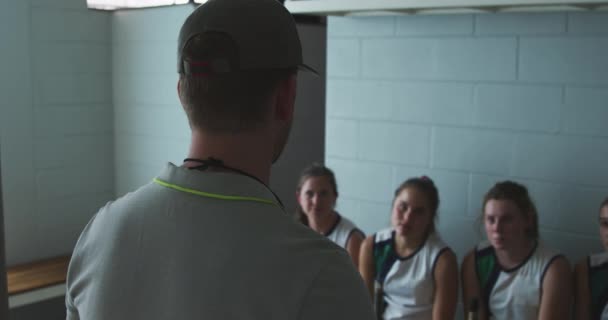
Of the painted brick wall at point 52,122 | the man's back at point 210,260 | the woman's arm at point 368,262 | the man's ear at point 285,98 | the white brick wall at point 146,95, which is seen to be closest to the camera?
the man's back at point 210,260

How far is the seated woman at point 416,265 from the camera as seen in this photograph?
2.67 m

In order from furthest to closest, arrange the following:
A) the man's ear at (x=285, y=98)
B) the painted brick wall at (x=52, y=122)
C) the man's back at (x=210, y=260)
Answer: the painted brick wall at (x=52, y=122), the man's ear at (x=285, y=98), the man's back at (x=210, y=260)

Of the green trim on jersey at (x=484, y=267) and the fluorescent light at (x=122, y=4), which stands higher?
the fluorescent light at (x=122, y=4)

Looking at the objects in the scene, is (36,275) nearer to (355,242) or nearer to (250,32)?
(355,242)

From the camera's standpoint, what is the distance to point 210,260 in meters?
0.77

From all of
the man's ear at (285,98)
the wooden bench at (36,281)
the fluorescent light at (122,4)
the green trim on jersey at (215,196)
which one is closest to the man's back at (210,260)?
the green trim on jersey at (215,196)

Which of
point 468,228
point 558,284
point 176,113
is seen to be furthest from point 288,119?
point 176,113

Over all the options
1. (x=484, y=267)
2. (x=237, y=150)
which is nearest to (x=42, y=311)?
(x=484, y=267)

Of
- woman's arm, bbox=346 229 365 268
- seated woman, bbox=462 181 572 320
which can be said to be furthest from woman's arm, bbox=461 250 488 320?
woman's arm, bbox=346 229 365 268

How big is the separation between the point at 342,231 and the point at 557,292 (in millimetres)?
983

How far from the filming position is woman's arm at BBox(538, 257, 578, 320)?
243 centimetres

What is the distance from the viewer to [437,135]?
112 inches

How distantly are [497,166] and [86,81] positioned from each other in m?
2.65

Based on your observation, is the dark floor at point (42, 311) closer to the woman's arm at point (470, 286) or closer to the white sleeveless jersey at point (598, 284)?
the woman's arm at point (470, 286)
